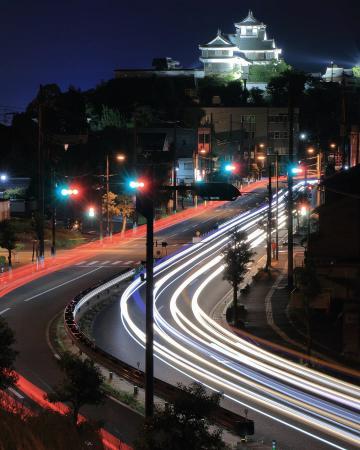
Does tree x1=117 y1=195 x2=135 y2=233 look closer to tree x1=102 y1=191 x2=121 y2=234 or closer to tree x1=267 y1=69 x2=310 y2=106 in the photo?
tree x1=102 y1=191 x2=121 y2=234

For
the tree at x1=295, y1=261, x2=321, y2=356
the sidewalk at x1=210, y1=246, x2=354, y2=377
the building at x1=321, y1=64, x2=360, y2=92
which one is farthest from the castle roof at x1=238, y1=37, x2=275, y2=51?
the tree at x1=295, y1=261, x2=321, y2=356

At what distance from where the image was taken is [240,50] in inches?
4660

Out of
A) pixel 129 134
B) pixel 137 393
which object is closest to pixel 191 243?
pixel 137 393

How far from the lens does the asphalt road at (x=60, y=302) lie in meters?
15.3

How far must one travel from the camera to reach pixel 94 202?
54969mm

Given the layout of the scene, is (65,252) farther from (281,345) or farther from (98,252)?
(281,345)

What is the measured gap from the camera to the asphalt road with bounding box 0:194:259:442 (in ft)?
50.2

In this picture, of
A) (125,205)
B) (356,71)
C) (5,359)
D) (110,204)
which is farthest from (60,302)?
(356,71)

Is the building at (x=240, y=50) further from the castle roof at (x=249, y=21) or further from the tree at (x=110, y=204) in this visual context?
the tree at (x=110, y=204)

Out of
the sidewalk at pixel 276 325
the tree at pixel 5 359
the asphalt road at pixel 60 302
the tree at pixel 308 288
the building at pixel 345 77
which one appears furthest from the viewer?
the building at pixel 345 77

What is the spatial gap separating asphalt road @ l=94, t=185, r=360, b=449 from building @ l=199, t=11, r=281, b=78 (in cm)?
8443

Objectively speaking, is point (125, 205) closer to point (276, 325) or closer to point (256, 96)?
point (276, 325)

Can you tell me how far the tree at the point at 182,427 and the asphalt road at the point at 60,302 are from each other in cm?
342

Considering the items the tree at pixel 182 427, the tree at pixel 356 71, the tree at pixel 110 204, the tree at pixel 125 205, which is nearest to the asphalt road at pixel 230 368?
the tree at pixel 182 427
